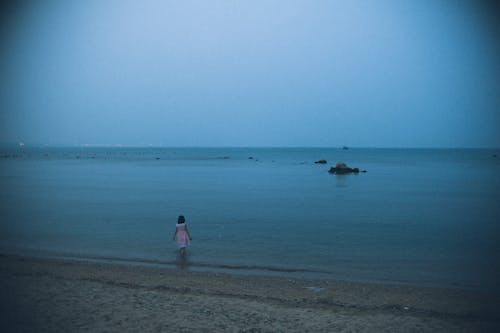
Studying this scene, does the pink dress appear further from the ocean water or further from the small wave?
the small wave

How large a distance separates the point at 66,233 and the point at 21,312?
492 inches

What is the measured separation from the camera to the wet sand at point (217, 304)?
28.5 ft

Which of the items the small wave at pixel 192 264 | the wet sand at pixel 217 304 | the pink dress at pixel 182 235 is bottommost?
the small wave at pixel 192 264

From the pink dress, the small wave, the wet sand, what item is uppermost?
the pink dress

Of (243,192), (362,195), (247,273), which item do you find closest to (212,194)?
(243,192)

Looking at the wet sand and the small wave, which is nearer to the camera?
the wet sand

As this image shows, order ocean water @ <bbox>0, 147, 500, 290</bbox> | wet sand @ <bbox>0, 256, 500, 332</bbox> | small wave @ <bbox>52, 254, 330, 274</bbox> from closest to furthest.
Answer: wet sand @ <bbox>0, 256, 500, 332</bbox> < small wave @ <bbox>52, 254, 330, 274</bbox> < ocean water @ <bbox>0, 147, 500, 290</bbox>

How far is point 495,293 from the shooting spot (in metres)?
12.0

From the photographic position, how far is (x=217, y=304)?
1005 centimetres

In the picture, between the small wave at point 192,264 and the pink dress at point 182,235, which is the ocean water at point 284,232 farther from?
the pink dress at point 182,235

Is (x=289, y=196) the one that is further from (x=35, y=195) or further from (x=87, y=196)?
(x=35, y=195)

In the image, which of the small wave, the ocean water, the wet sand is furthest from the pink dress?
the wet sand

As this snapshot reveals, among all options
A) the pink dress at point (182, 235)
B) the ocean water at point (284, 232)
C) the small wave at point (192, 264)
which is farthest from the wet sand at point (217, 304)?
the pink dress at point (182, 235)

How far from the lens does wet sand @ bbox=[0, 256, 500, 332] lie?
28.5 ft
